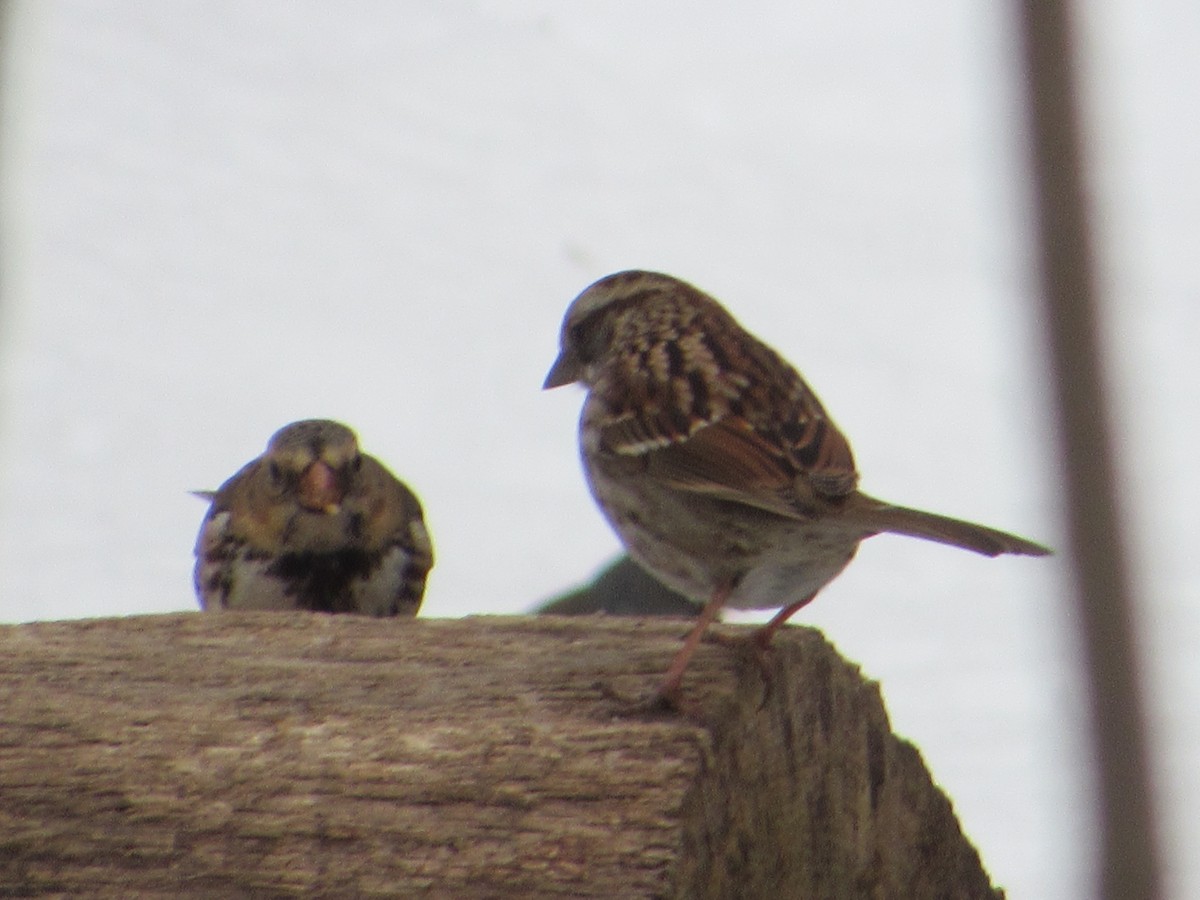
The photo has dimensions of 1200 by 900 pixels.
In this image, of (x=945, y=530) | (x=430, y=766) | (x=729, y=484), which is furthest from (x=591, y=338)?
(x=430, y=766)

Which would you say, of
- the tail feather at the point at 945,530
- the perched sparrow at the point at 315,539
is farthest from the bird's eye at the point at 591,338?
the tail feather at the point at 945,530

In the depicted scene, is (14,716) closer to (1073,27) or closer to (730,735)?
(730,735)

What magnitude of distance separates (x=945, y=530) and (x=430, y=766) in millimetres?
739

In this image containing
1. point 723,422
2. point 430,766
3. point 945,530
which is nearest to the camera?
point 430,766

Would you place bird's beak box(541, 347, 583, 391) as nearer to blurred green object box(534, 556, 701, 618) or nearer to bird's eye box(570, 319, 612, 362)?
bird's eye box(570, 319, 612, 362)

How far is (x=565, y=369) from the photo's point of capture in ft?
11.7

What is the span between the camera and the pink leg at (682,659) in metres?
2.31

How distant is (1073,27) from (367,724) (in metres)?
1.46

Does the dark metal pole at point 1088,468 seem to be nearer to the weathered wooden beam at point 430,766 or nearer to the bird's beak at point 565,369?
the weathered wooden beam at point 430,766

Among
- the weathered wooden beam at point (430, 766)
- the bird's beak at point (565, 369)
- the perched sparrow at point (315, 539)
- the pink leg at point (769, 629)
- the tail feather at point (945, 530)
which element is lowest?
the weathered wooden beam at point (430, 766)

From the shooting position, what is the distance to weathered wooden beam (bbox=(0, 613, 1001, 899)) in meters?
2.16

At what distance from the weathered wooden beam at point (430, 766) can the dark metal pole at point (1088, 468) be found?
0.35 m

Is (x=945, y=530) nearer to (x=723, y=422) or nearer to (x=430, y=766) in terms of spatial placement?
(x=723, y=422)

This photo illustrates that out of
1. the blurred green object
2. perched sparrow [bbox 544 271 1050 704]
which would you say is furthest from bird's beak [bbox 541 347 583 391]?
the blurred green object
